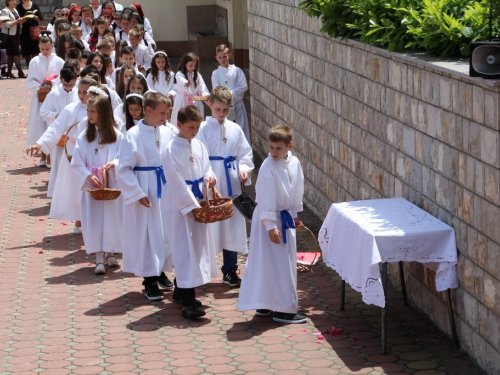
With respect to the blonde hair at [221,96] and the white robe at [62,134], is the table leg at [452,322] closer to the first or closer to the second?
the blonde hair at [221,96]

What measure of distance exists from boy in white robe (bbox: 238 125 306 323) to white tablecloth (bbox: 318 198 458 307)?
458 millimetres

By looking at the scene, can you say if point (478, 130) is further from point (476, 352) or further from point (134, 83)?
point (134, 83)

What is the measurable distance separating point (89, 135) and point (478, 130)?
14.1 ft

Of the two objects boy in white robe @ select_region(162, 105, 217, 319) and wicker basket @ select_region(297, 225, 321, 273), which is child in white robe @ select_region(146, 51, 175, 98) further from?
boy in white robe @ select_region(162, 105, 217, 319)

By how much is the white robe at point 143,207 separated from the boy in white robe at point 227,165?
0.48 metres

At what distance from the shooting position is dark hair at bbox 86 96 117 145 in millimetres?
9647

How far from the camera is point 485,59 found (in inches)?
255

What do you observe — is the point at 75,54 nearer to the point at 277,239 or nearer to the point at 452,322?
the point at 277,239

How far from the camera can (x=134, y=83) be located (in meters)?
11.0

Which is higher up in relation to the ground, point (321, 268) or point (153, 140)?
point (153, 140)

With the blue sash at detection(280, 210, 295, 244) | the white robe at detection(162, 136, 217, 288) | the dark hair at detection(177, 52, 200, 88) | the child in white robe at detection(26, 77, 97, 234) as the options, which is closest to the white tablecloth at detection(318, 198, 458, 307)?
the blue sash at detection(280, 210, 295, 244)

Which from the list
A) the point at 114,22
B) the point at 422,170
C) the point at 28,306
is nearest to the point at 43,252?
the point at 28,306

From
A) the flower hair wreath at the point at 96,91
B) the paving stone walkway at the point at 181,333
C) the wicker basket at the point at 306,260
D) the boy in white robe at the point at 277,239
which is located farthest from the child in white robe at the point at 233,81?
the boy in white robe at the point at 277,239

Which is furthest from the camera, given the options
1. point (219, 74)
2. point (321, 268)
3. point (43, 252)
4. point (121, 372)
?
point (219, 74)
